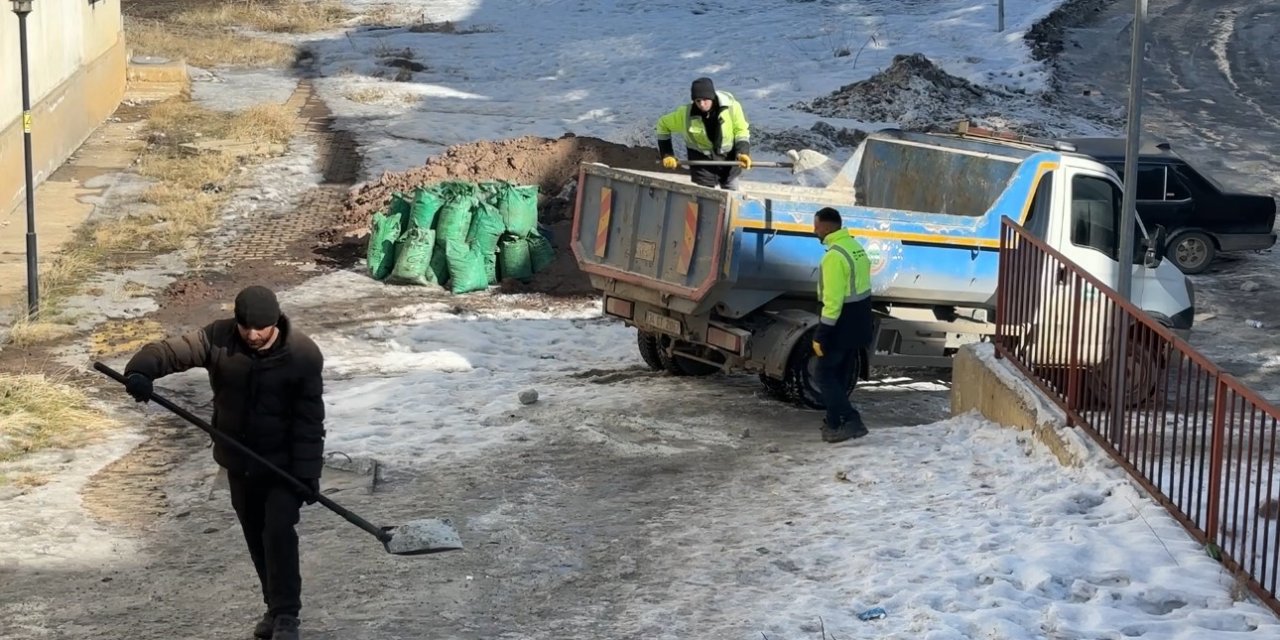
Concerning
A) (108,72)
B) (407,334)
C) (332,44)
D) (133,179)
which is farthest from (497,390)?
(332,44)

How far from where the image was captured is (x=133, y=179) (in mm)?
21906

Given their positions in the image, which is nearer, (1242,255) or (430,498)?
(430,498)

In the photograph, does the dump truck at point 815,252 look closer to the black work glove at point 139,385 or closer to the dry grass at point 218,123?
the black work glove at point 139,385

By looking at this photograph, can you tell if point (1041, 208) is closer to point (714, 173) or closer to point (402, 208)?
point (714, 173)

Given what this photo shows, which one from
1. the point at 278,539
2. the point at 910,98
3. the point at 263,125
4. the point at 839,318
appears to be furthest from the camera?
the point at 910,98

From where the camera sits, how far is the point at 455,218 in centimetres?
1705

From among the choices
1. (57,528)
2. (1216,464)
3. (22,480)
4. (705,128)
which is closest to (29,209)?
(22,480)

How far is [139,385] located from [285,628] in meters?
1.27

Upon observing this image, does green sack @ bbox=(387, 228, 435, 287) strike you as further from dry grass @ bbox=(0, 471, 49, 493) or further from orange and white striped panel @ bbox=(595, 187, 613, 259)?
dry grass @ bbox=(0, 471, 49, 493)

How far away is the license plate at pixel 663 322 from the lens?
1221 cm

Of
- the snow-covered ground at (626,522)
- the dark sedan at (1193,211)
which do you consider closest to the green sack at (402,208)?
the snow-covered ground at (626,522)

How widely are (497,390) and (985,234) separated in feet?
13.1

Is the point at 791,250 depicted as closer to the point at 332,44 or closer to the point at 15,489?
the point at 15,489

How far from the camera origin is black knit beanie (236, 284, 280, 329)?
6848 mm
